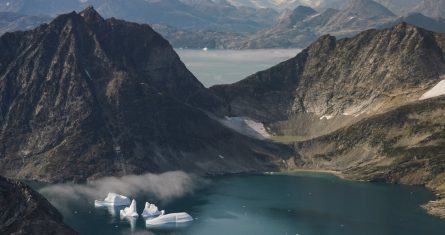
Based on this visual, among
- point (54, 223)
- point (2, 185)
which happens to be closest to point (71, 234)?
point (54, 223)

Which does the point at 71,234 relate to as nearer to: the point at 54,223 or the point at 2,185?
the point at 54,223

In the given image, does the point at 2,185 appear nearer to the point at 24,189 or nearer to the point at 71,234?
the point at 24,189

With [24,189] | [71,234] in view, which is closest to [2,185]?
[24,189]
